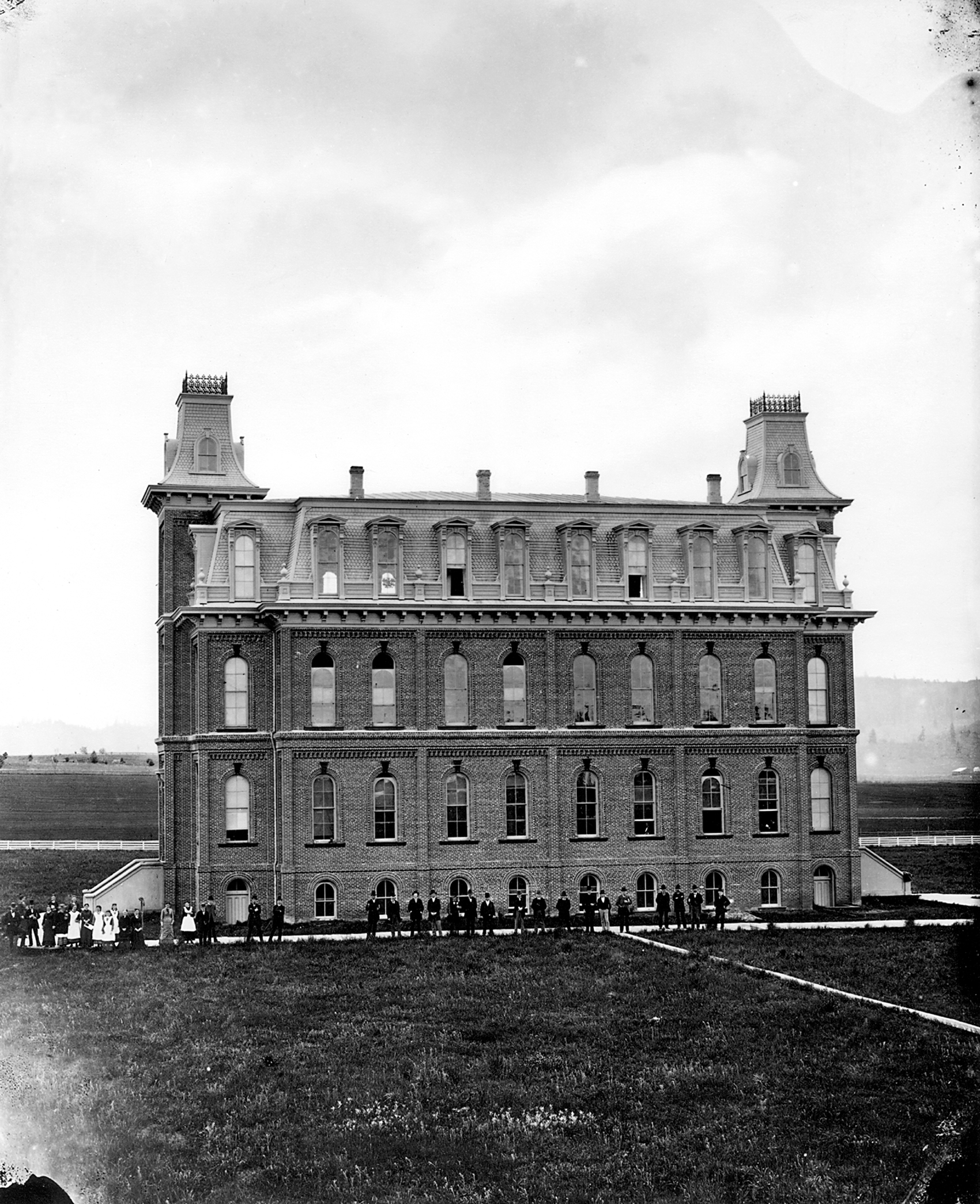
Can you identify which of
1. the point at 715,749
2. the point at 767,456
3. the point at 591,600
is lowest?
the point at 715,749

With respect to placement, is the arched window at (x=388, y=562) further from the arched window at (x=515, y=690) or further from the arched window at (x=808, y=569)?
the arched window at (x=808, y=569)

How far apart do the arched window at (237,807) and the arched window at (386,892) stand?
14.8 ft

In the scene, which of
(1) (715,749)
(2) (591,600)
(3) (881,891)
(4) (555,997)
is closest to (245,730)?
(2) (591,600)

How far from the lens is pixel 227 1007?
102 ft

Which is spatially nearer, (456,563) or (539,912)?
(539,912)

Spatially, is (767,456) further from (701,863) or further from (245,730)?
(245,730)

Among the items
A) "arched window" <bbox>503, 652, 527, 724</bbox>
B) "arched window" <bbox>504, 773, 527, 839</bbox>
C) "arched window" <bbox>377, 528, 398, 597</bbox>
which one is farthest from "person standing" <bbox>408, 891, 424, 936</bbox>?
"arched window" <bbox>377, 528, 398, 597</bbox>

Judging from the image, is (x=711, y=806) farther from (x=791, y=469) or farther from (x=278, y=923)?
(x=278, y=923)

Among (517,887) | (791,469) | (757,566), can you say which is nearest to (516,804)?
(517,887)

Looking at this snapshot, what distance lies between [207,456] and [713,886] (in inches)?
887

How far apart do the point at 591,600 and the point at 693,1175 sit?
30784 mm

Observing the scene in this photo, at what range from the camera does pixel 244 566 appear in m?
48.9

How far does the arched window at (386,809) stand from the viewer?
47.8 metres

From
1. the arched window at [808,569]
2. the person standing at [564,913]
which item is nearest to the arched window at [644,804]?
the person standing at [564,913]
